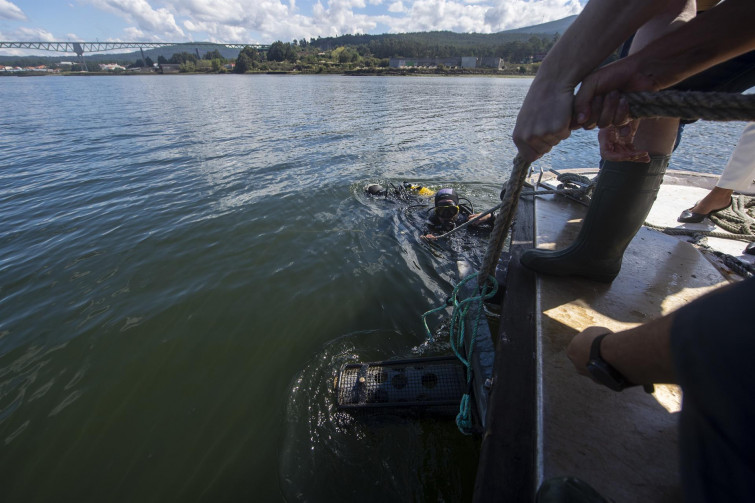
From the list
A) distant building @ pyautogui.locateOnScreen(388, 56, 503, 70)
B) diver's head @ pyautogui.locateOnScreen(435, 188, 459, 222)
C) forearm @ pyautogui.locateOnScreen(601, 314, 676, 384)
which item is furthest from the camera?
distant building @ pyautogui.locateOnScreen(388, 56, 503, 70)

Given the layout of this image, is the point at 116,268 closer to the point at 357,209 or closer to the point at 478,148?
the point at 357,209

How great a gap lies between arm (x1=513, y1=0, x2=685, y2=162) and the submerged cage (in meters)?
2.05

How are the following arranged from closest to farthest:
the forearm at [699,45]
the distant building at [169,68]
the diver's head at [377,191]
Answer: the forearm at [699,45], the diver's head at [377,191], the distant building at [169,68]

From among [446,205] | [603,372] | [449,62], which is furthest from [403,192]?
[449,62]

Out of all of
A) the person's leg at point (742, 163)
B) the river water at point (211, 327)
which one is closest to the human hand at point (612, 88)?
the river water at point (211, 327)

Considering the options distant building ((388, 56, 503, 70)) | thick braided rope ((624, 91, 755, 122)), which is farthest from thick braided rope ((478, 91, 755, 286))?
distant building ((388, 56, 503, 70))

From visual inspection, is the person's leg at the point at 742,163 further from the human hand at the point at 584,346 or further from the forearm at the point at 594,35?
the human hand at the point at 584,346

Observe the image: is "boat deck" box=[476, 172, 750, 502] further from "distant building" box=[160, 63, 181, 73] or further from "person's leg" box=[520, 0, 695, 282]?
"distant building" box=[160, 63, 181, 73]

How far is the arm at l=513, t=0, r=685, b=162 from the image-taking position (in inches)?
56.1

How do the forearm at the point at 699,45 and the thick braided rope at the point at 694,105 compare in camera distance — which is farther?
the forearm at the point at 699,45

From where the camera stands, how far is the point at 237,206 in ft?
26.7

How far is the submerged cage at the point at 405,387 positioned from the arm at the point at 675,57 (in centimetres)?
220

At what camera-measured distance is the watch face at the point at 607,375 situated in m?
1.29

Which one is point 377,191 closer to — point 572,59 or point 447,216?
point 447,216
